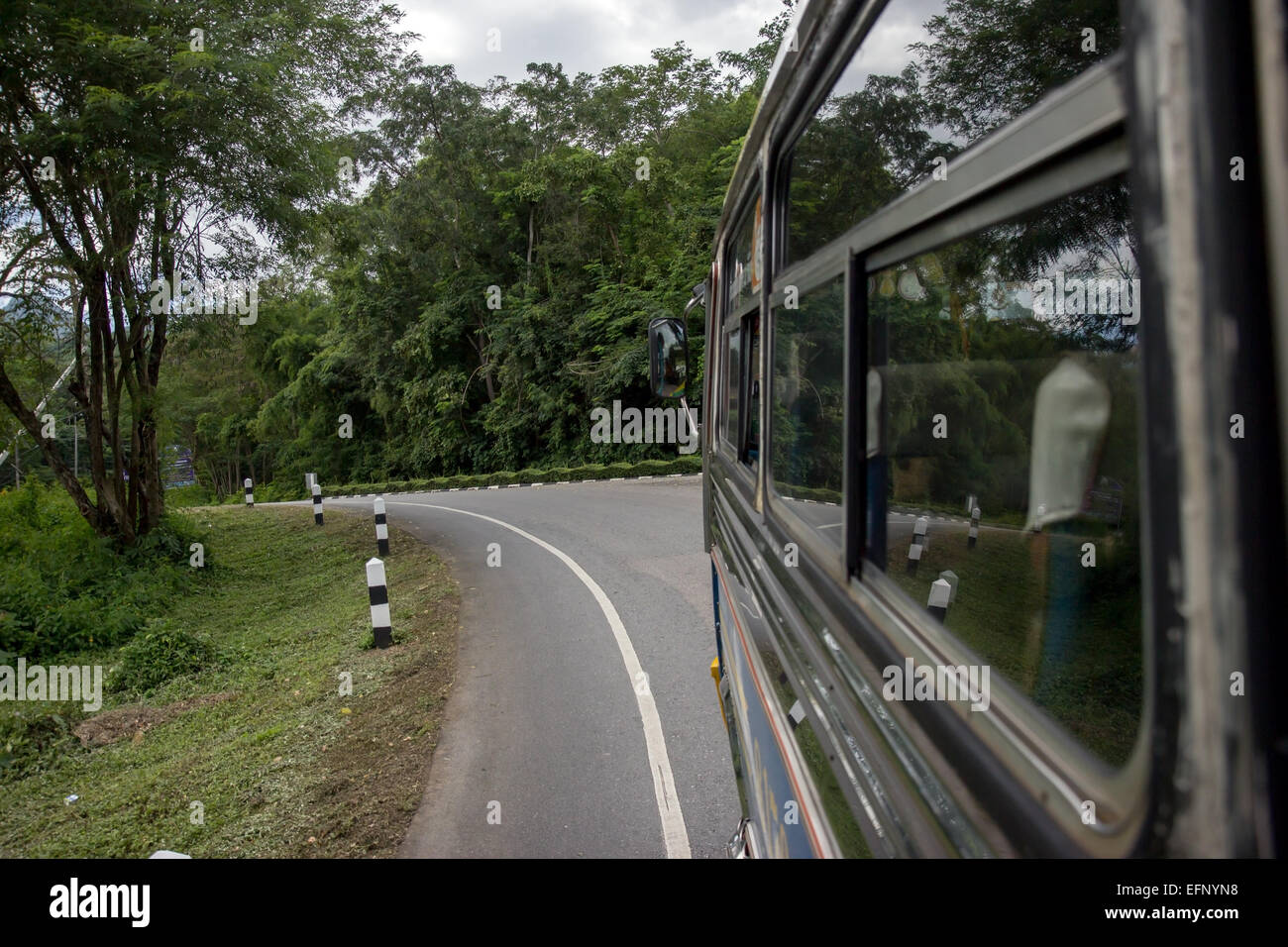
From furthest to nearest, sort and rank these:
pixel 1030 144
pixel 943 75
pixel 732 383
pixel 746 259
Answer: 1. pixel 732 383
2. pixel 746 259
3. pixel 943 75
4. pixel 1030 144

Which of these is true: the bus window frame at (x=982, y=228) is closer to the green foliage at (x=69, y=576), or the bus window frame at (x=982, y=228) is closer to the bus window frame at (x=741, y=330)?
the bus window frame at (x=741, y=330)

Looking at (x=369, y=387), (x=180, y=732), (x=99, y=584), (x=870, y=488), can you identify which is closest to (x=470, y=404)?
(x=369, y=387)

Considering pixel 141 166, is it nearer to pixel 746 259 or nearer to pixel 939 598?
pixel 746 259

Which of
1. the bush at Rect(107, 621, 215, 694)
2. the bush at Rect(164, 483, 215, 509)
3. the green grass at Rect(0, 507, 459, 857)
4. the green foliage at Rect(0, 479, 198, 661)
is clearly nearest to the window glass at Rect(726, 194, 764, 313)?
the green grass at Rect(0, 507, 459, 857)

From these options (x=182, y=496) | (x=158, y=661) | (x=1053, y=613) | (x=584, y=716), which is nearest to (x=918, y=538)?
(x=1053, y=613)

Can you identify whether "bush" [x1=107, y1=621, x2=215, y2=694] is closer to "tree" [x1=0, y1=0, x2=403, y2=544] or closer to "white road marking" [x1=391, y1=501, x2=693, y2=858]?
"white road marking" [x1=391, y1=501, x2=693, y2=858]

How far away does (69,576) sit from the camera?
10.8m

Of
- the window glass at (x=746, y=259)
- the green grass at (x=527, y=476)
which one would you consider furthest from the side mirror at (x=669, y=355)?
the green grass at (x=527, y=476)

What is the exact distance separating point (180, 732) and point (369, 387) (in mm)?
35660

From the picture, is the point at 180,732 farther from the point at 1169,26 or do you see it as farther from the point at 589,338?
the point at 589,338

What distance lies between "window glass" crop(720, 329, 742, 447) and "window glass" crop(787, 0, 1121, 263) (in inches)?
74.3

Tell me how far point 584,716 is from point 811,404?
12.7 ft

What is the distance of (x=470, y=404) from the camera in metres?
36.5

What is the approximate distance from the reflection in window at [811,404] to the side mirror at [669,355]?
106 inches
